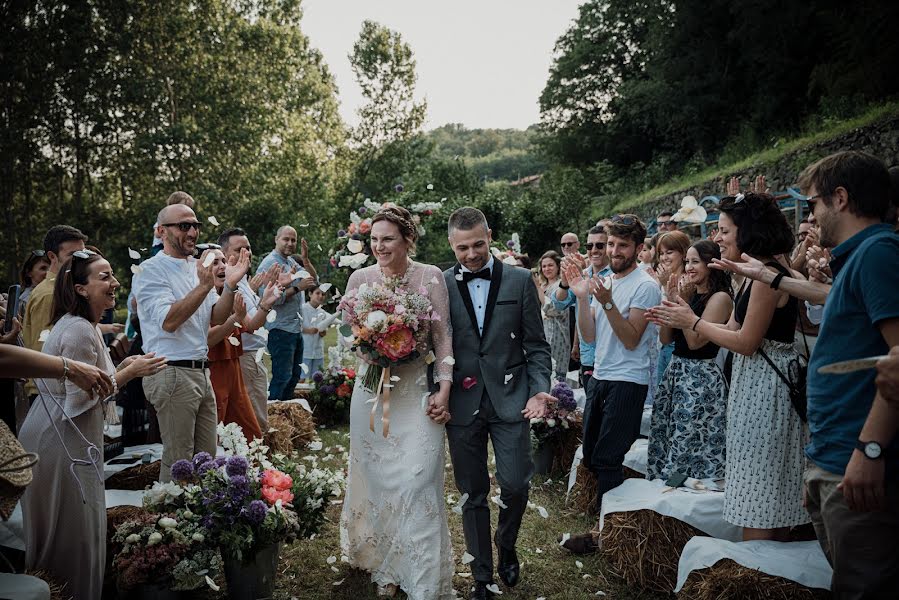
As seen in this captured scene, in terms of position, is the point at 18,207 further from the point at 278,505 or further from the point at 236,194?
the point at 278,505

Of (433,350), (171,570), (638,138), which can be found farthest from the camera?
(638,138)

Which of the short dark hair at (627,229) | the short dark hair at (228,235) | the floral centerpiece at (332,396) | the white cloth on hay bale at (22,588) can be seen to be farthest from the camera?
the floral centerpiece at (332,396)

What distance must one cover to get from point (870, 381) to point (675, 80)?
1320 inches

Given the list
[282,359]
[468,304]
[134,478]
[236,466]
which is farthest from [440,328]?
[282,359]

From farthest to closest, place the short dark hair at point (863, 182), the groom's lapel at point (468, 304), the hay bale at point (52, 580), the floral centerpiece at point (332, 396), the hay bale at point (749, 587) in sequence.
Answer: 1. the floral centerpiece at point (332, 396)
2. the groom's lapel at point (468, 304)
3. the hay bale at point (749, 587)
4. the hay bale at point (52, 580)
5. the short dark hair at point (863, 182)

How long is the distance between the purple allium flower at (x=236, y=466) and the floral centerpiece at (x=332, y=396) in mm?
5486

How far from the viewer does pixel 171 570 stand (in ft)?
12.4

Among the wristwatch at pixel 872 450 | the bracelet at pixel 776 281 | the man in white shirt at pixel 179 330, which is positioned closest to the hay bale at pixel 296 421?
the man in white shirt at pixel 179 330

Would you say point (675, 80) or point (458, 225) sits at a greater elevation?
point (675, 80)

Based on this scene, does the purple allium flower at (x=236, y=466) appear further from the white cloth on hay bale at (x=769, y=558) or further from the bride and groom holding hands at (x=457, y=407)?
the white cloth on hay bale at (x=769, y=558)

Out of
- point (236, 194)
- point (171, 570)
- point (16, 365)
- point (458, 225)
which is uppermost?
point (236, 194)

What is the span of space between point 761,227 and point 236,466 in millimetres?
3524

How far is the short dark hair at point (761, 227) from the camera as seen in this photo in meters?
3.78

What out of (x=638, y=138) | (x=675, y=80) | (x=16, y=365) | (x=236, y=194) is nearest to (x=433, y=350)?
(x=16, y=365)
